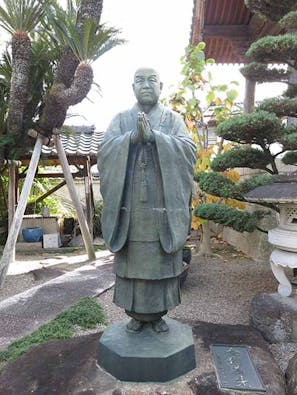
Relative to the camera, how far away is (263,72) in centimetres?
484

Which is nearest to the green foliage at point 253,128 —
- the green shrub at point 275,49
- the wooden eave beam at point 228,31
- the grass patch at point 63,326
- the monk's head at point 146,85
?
the green shrub at point 275,49

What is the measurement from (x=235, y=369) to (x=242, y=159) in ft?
9.33

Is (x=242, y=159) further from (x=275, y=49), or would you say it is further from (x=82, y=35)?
(x=82, y=35)

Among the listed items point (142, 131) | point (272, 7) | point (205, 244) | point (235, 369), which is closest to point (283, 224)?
point (235, 369)

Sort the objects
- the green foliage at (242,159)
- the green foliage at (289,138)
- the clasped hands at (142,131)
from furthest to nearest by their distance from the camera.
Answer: the green foliage at (242,159)
the green foliage at (289,138)
the clasped hands at (142,131)

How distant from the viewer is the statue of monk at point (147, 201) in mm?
2625

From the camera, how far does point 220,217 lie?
16.0 ft

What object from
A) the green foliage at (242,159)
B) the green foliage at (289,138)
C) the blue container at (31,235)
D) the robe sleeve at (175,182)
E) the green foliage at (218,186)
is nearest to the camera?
the robe sleeve at (175,182)

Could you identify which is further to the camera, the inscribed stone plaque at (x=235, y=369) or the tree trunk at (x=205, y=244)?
the tree trunk at (x=205, y=244)

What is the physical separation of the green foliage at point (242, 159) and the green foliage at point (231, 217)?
1.99 feet

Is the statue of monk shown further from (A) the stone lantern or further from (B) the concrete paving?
(B) the concrete paving

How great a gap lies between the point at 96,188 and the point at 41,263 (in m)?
7.01

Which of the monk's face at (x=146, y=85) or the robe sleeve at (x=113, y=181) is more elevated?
the monk's face at (x=146, y=85)

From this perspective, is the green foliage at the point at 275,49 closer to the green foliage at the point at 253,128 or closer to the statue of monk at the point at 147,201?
the green foliage at the point at 253,128
